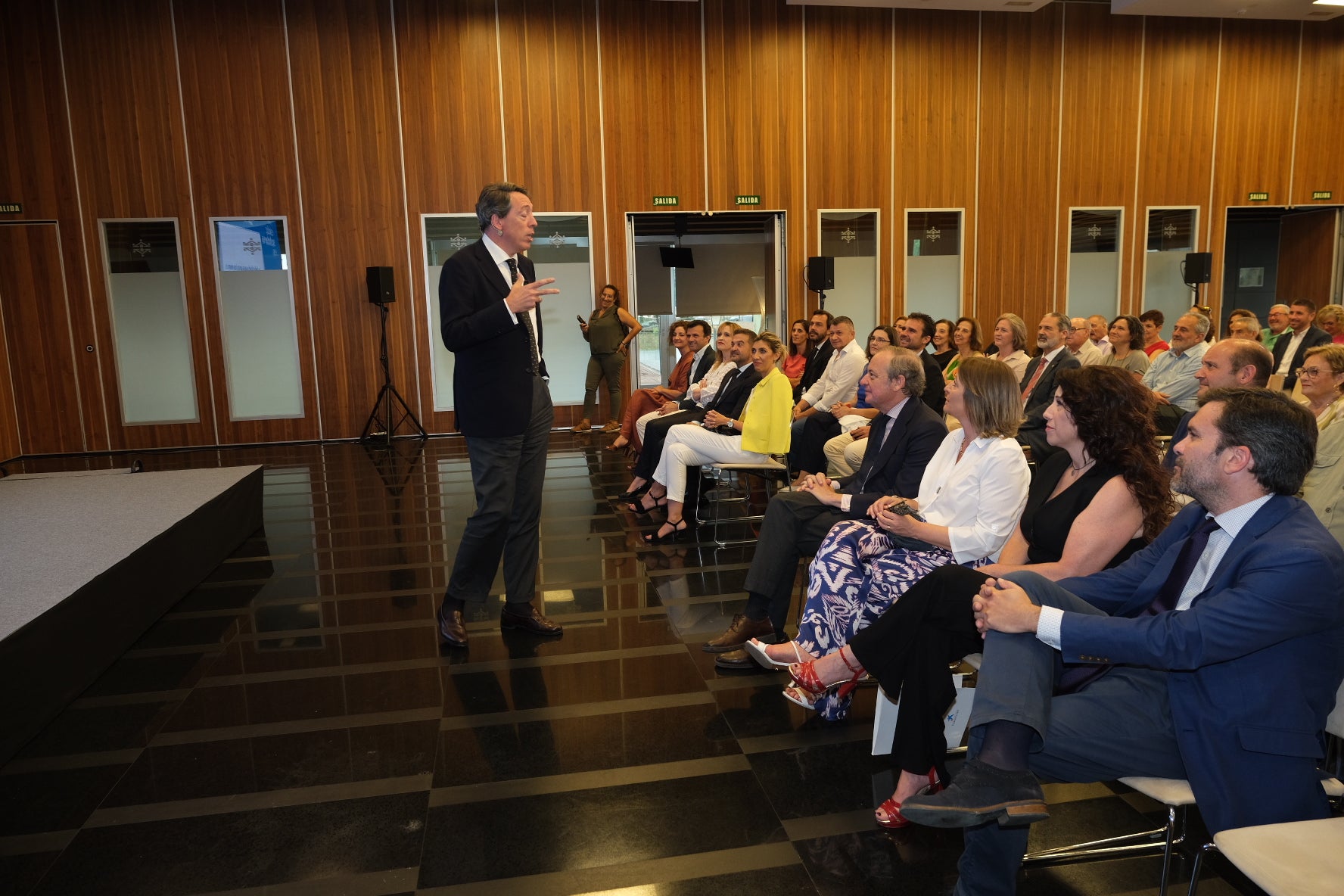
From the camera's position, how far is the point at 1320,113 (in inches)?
468

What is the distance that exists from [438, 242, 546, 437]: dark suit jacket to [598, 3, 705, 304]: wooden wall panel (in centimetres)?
721

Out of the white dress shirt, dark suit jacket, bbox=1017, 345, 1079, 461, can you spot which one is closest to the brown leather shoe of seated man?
dark suit jacket, bbox=1017, 345, 1079, 461

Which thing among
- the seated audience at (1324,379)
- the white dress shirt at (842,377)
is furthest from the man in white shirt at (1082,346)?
the seated audience at (1324,379)

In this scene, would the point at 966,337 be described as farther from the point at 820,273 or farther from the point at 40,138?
the point at 40,138

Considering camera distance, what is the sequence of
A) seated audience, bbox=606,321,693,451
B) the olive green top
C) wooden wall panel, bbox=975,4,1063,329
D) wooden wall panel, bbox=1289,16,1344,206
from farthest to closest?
wooden wall panel, bbox=1289,16,1344,206 < wooden wall panel, bbox=975,4,1063,329 < the olive green top < seated audience, bbox=606,321,693,451

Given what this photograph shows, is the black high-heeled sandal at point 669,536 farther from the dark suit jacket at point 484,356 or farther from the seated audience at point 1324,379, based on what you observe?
the seated audience at point 1324,379

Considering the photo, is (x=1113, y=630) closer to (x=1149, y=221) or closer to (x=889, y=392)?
(x=889, y=392)

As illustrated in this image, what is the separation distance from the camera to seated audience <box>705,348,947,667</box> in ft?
11.1

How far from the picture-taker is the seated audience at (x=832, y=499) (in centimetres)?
337

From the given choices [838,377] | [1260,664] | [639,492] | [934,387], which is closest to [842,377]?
[838,377]

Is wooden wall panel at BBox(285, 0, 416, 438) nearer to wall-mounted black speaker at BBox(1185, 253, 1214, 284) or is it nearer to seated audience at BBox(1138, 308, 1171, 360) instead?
seated audience at BBox(1138, 308, 1171, 360)

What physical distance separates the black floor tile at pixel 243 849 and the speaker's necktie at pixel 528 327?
1.69 m

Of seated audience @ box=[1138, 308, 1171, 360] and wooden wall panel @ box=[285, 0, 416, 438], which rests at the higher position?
wooden wall panel @ box=[285, 0, 416, 438]

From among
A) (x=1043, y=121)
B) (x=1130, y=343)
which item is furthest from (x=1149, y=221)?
(x=1130, y=343)
